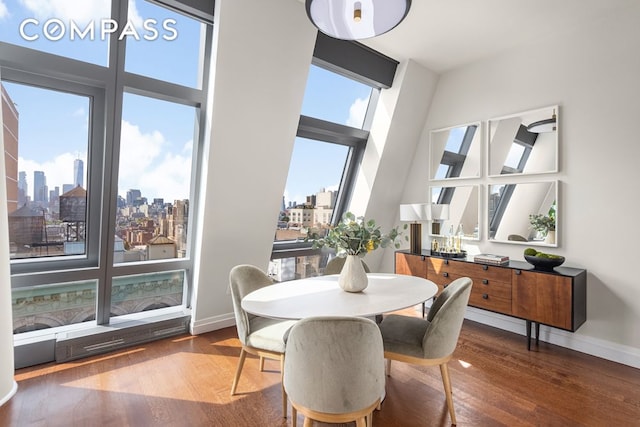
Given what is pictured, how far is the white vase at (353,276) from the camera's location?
7.08 feet

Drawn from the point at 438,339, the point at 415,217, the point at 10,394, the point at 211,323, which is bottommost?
the point at 10,394

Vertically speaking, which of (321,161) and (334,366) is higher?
(321,161)

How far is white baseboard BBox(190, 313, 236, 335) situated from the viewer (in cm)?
328

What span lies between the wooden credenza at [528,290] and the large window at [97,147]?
2933 millimetres

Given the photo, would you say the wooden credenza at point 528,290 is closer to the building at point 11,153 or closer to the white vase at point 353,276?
the white vase at point 353,276

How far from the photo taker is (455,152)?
402 centimetres

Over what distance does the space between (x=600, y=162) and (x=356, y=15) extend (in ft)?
8.90

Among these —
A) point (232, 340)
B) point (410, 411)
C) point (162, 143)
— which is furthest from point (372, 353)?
point (162, 143)

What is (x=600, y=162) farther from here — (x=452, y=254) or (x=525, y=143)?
(x=452, y=254)

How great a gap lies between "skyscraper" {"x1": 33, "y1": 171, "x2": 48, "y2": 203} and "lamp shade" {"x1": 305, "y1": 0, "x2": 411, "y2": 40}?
7.96 ft

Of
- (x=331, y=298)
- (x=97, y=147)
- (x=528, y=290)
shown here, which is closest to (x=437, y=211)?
(x=528, y=290)

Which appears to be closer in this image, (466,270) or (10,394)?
(10,394)

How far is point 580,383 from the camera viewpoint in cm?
246

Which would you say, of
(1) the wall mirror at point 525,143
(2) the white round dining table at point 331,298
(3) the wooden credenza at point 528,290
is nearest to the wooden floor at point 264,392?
(3) the wooden credenza at point 528,290
